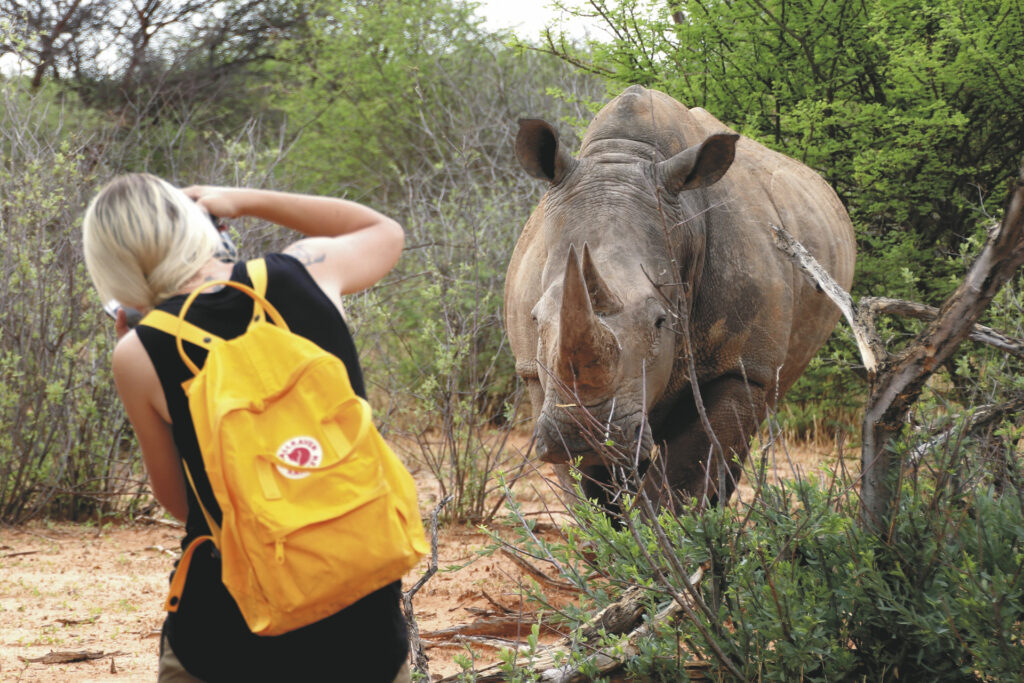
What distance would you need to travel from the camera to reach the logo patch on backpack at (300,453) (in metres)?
2.02

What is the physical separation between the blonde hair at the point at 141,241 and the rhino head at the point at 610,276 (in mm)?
1743

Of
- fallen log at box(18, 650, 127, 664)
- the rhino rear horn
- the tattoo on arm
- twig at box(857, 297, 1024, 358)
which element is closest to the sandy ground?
fallen log at box(18, 650, 127, 664)

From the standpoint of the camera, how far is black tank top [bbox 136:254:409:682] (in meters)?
2.16

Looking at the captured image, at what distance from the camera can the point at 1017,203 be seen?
10.0ft

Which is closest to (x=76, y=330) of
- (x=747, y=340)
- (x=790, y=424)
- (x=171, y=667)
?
(x=747, y=340)

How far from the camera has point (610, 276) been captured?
4.46 metres

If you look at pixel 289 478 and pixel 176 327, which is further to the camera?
pixel 176 327

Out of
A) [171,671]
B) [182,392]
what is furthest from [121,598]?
[182,392]

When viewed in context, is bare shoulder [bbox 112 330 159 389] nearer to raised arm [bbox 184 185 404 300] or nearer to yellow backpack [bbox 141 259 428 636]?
yellow backpack [bbox 141 259 428 636]

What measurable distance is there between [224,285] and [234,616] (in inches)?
25.0

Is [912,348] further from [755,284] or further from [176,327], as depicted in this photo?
[176,327]

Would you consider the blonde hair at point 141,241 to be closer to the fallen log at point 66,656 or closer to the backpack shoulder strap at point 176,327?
the backpack shoulder strap at point 176,327

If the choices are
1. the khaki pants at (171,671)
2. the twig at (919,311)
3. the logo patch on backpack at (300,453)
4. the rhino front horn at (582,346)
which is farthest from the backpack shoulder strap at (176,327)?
the twig at (919,311)

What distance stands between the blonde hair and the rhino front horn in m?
1.89
